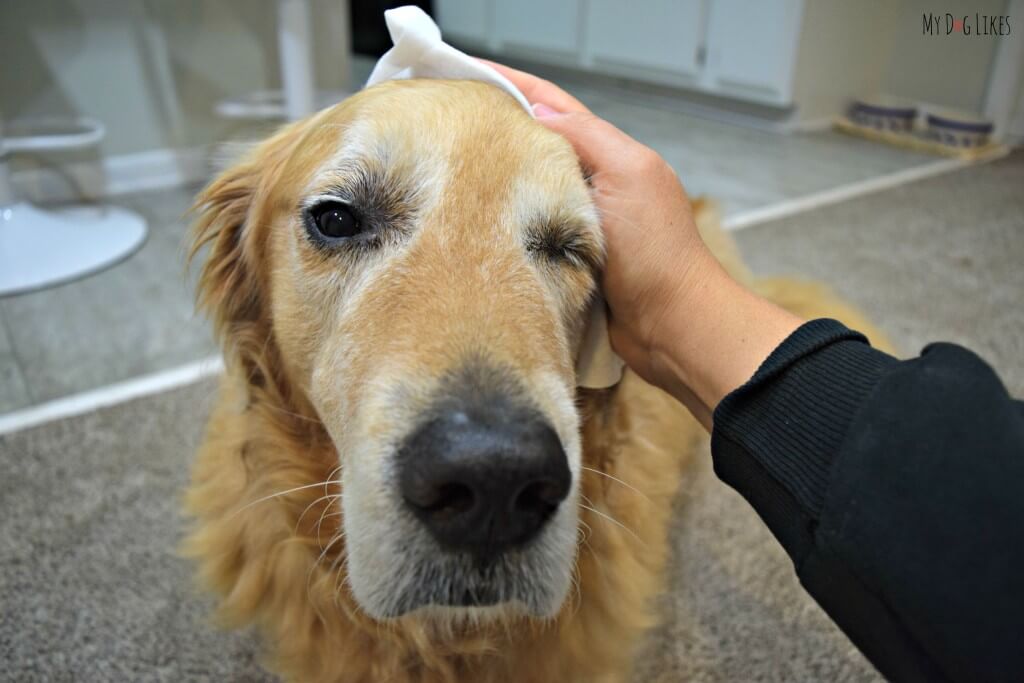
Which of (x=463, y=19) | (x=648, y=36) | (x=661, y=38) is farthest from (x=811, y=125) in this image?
(x=463, y=19)

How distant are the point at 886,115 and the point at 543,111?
4.42 meters

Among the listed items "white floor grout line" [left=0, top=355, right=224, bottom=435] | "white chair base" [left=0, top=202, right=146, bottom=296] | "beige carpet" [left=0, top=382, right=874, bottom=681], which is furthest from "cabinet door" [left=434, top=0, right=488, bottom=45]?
"beige carpet" [left=0, top=382, right=874, bottom=681]

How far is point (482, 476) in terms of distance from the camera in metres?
0.69

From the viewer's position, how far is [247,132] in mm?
3693

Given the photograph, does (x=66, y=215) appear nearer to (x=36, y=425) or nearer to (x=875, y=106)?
(x=36, y=425)

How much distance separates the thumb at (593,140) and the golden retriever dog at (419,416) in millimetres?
47

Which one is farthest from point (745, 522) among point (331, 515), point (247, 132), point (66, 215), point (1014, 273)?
point (247, 132)

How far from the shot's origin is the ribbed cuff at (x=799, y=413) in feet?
2.47

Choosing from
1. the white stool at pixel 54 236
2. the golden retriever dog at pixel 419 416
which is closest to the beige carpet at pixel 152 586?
the golden retriever dog at pixel 419 416

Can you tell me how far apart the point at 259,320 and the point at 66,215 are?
228 centimetres

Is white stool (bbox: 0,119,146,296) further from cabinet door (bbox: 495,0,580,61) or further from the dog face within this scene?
cabinet door (bbox: 495,0,580,61)

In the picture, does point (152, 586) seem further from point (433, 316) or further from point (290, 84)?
point (290, 84)

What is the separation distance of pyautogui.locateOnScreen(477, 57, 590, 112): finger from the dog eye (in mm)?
383

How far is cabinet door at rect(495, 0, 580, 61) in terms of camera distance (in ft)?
19.0
